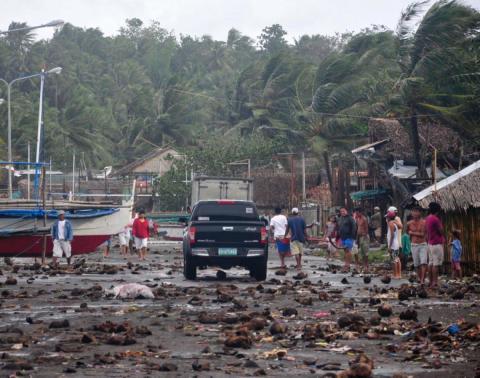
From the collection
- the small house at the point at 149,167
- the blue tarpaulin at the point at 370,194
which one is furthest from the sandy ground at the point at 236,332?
the small house at the point at 149,167

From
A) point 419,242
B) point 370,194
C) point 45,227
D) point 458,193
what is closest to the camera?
point 419,242

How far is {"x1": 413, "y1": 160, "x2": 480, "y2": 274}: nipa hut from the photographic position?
1016 inches

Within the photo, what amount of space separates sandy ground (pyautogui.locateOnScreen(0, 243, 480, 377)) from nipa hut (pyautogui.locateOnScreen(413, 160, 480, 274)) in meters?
3.92

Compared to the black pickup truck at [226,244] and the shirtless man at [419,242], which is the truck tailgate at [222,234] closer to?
the black pickup truck at [226,244]

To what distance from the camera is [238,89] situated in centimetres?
8262

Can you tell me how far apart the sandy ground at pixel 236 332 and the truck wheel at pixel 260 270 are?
7.68 feet

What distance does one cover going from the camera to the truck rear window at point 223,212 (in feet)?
84.2

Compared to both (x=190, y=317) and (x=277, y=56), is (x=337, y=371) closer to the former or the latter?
(x=190, y=317)

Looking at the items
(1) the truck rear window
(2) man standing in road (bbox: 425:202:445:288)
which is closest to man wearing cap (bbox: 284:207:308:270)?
(1) the truck rear window

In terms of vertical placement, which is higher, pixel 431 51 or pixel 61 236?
pixel 431 51

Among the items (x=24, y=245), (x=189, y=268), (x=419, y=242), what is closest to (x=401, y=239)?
(x=419, y=242)

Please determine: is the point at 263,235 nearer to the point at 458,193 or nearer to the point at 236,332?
the point at 458,193

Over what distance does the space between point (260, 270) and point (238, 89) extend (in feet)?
192

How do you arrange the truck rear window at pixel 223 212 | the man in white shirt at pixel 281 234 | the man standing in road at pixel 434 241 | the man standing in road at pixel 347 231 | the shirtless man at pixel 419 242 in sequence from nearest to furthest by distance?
the man standing in road at pixel 434 241 < the shirtless man at pixel 419 242 < the truck rear window at pixel 223 212 < the man standing in road at pixel 347 231 < the man in white shirt at pixel 281 234
